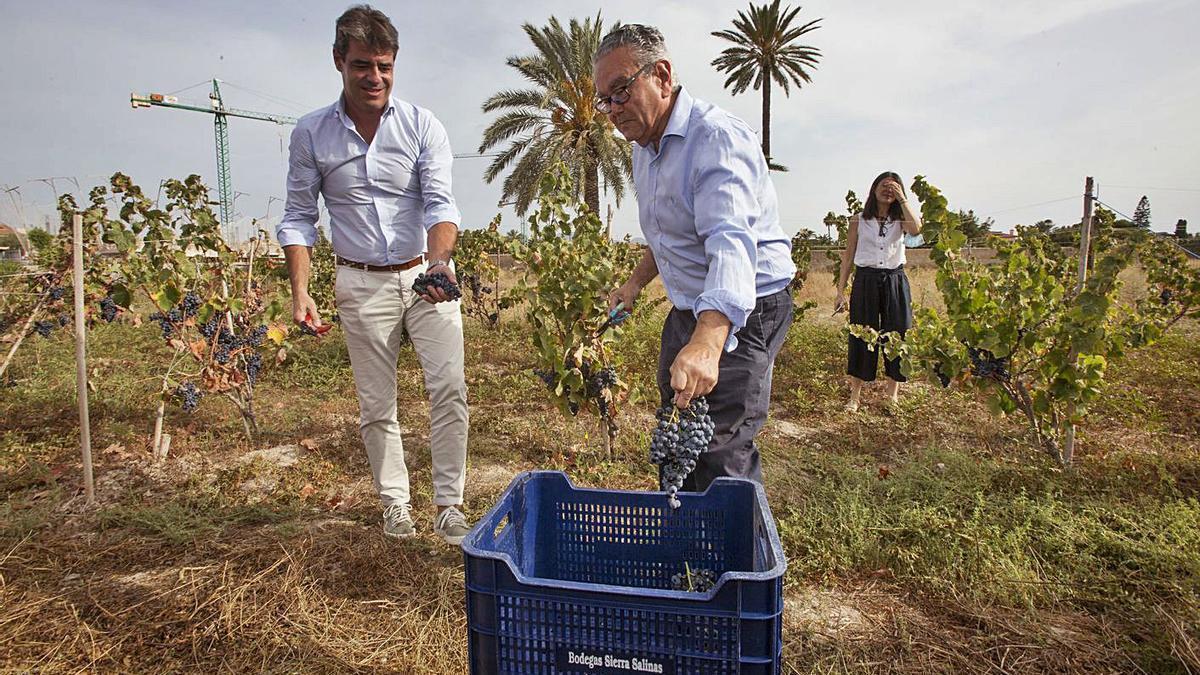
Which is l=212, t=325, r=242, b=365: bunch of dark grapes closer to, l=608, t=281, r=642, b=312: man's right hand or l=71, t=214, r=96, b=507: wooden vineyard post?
l=71, t=214, r=96, b=507: wooden vineyard post

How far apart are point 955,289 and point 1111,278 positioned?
675mm

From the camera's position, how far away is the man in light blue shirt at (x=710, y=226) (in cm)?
167

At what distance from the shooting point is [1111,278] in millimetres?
3125

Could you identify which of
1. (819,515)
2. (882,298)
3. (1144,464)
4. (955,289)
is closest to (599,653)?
(819,515)

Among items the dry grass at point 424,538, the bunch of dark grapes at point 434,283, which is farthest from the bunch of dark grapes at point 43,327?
the bunch of dark grapes at point 434,283

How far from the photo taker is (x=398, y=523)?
9.55 feet

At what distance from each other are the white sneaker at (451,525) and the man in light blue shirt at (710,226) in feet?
3.60

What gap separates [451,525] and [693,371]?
175cm

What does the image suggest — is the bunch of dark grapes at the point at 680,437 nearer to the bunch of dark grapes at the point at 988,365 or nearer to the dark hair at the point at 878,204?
the bunch of dark grapes at the point at 988,365

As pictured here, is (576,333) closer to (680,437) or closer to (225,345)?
(225,345)

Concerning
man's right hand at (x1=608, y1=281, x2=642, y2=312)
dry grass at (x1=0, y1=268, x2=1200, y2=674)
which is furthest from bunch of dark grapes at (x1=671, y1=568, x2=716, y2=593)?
man's right hand at (x1=608, y1=281, x2=642, y2=312)

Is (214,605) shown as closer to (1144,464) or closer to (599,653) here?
(599,653)

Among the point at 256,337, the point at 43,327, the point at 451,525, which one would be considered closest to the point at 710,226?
the point at 451,525

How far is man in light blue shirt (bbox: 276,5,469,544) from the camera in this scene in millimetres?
2758
